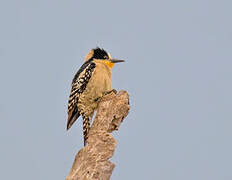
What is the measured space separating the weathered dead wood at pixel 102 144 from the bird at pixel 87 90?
6.68 feet

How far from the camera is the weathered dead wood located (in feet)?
18.6

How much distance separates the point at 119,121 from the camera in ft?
21.6

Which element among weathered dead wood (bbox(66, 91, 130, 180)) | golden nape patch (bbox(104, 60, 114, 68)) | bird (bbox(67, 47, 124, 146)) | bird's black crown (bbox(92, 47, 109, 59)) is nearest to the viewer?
weathered dead wood (bbox(66, 91, 130, 180))

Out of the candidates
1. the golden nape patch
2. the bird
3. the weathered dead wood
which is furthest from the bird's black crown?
the weathered dead wood

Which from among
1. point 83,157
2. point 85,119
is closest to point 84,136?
point 85,119

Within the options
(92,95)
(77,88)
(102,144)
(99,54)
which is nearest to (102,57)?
(99,54)

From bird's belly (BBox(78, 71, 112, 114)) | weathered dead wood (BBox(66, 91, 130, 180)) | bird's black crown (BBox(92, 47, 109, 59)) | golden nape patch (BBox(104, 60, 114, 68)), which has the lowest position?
weathered dead wood (BBox(66, 91, 130, 180))

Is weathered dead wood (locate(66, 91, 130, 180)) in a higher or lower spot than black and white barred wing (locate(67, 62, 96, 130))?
lower

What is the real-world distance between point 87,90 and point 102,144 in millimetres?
3127

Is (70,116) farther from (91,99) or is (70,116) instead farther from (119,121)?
(119,121)

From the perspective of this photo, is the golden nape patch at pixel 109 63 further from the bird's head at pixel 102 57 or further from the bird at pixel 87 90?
the bird at pixel 87 90

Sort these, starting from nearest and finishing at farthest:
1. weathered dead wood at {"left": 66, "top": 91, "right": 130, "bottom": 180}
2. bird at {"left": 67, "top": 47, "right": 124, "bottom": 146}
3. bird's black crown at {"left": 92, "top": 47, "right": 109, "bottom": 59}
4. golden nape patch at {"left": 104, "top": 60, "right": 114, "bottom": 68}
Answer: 1. weathered dead wood at {"left": 66, "top": 91, "right": 130, "bottom": 180}
2. bird at {"left": 67, "top": 47, "right": 124, "bottom": 146}
3. golden nape patch at {"left": 104, "top": 60, "right": 114, "bottom": 68}
4. bird's black crown at {"left": 92, "top": 47, "right": 109, "bottom": 59}

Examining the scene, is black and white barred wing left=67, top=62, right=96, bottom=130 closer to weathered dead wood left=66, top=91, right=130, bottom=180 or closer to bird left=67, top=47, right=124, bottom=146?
bird left=67, top=47, right=124, bottom=146

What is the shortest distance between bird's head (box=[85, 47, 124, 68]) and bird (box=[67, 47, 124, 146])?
364 millimetres
